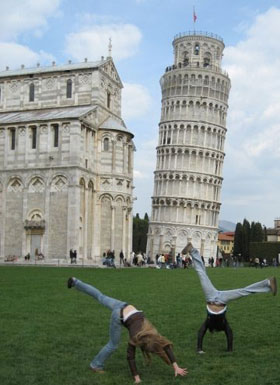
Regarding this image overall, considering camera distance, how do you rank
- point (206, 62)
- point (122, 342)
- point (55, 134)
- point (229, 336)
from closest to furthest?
point (229, 336)
point (122, 342)
point (55, 134)
point (206, 62)

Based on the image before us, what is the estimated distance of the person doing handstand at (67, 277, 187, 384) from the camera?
25.8 ft

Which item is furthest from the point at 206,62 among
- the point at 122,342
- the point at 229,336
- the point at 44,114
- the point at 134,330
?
the point at 134,330

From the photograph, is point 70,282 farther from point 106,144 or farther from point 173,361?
point 106,144

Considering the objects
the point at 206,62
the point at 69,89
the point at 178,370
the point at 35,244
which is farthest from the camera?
the point at 206,62

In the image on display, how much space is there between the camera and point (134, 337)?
789 centimetres

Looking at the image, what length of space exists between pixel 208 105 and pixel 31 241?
4471 centimetres

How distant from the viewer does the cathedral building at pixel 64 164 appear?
4741 cm

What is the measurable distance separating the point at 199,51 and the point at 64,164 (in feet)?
156

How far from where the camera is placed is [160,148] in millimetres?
86875

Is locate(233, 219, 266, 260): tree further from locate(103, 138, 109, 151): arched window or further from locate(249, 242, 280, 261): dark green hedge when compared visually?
locate(103, 138, 109, 151): arched window

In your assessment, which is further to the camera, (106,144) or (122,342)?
(106,144)

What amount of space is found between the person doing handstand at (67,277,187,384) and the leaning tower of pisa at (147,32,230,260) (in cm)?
7373

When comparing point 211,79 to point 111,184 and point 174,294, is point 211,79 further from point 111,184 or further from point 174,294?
point 174,294

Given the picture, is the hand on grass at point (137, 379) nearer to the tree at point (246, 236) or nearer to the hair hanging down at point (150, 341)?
the hair hanging down at point (150, 341)
